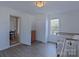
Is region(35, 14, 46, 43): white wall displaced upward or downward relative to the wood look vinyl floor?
upward

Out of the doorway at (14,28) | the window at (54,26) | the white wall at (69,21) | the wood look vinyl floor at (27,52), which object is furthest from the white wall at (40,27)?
the wood look vinyl floor at (27,52)

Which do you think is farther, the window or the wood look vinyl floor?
the window

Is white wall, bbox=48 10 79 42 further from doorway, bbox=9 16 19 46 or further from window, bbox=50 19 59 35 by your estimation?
doorway, bbox=9 16 19 46

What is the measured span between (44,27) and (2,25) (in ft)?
11.4

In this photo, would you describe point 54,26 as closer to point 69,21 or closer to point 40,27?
point 40,27

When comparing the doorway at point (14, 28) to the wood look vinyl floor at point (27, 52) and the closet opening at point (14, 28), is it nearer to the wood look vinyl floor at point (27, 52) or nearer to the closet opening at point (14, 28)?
the closet opening at point (14, 28)

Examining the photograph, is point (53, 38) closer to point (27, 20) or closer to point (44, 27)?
point (44, 27)

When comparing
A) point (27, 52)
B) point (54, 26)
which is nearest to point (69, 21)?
point (54, 26)

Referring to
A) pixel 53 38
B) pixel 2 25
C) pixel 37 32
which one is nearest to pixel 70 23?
pixel 53 38

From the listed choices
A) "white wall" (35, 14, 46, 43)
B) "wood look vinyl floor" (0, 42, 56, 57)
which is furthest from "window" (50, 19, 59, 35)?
"wood look vinyl floor" (0, 42, 56, 57)

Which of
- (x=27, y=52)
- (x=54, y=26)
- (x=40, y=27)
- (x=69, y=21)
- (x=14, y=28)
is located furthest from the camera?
Answer: (x=40, y=27)

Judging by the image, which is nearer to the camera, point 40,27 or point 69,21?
point 69,21

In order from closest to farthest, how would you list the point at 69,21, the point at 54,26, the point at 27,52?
the point at 27,52 < the point at 69,21 < the point at 54,26

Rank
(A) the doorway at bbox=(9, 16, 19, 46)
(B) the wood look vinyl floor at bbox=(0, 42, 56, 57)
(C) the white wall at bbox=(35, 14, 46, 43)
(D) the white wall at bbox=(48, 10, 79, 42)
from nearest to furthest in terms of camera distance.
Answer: (B) the wood look vinyl floor at bbox=(0, 42, 56, 57) → (D) the white wall at bbox=(48, 10, 79, 42) → (A) the doorway at bbox=(9, 16, 19, 46) → (C) the white wall at bbox=(35, 14, 46, 43)
